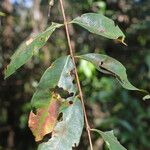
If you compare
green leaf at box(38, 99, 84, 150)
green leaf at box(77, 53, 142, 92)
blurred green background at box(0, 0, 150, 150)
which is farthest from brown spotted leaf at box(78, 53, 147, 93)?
blurred green background at box(0, 0, 150, 150)

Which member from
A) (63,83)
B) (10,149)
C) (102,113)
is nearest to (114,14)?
(102,113)

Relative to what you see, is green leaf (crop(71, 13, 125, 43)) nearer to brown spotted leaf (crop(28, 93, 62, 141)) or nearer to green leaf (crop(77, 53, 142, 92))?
green leaf (crop(77, 53, 142, 92))

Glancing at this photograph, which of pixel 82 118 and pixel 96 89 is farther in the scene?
pixel 96 89

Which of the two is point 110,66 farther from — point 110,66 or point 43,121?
point 43,121

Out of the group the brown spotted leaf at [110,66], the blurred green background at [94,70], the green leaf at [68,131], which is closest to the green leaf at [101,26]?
the brown spotted leaf at [110,66]

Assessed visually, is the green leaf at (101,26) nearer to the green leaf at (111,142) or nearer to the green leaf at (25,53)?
the green leaf at (25,53)

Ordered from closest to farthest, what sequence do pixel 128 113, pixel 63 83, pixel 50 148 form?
pixel 50 148
pixel 63 83
pixel 128 113

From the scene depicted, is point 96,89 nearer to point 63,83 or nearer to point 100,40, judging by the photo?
point 100,40

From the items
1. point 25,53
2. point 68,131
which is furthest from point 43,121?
point 25,53
